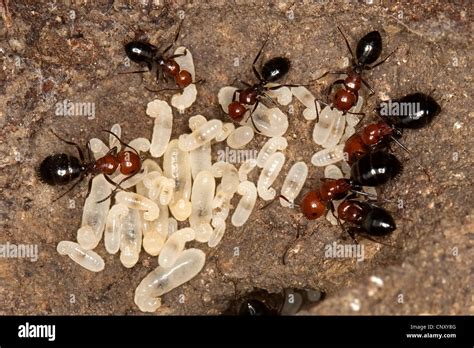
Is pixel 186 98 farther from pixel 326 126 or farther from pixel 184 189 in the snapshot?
pixel 326 126

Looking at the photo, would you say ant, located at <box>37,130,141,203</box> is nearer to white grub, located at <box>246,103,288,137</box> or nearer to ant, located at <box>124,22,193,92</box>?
ant, located at <box>124,22,193,92</box>

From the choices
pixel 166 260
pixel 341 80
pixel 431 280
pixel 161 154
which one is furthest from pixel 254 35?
pixel 431 280

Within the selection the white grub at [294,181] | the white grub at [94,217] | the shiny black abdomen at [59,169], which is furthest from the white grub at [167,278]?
the shiny black abdomen at [59,169]

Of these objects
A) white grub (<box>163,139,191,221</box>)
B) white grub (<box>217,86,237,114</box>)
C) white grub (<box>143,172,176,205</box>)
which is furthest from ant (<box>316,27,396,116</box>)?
white grub (<box>143,172,176,205</box>)

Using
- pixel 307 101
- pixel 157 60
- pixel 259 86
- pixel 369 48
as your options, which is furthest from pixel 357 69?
pixel 157 60

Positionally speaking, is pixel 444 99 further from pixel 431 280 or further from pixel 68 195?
pixel 68 195

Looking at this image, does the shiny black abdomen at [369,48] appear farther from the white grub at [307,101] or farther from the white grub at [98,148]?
the white grub at [98,148]
